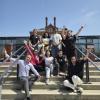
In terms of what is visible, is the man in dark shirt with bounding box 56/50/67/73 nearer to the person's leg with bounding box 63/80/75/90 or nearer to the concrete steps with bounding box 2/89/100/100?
the person's leg with bounding box 63/80/75/90

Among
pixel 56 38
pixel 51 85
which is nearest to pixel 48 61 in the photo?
pixel 51 85

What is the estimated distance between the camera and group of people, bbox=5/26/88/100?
10750 mm

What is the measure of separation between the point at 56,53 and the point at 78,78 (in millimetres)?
3118

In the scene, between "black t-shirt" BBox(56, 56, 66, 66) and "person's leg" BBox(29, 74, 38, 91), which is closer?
"person's leg" BBox(29, 74, 38, 91)

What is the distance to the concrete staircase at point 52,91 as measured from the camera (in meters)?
10.3

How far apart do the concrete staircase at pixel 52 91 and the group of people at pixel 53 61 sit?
24 centimetres

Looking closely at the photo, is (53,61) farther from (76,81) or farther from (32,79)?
(76,81)

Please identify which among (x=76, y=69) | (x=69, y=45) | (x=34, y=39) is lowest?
(x=76, y=69)

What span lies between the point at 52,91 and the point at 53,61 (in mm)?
1778

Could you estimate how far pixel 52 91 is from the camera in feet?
35.2

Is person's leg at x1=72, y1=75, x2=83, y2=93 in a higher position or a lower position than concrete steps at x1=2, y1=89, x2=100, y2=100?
higher

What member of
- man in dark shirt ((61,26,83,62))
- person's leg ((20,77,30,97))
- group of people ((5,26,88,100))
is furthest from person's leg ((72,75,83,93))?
man in dark shirt ((61,26,83,62))

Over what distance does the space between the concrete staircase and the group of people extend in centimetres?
24

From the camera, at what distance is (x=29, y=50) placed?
12.5 m
